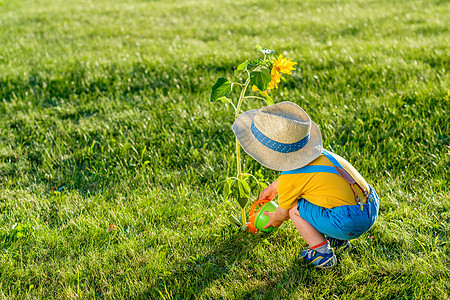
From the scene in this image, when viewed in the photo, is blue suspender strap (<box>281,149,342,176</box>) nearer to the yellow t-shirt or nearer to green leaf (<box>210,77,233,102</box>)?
the yellow t-shirt

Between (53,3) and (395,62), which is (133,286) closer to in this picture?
(395,62)

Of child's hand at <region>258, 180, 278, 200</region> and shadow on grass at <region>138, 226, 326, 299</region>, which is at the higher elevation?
child's hand at <region>258, 180, 278, 200</region>

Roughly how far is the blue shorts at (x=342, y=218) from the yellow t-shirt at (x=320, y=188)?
0.14 feet

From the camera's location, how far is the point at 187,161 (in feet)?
13.1

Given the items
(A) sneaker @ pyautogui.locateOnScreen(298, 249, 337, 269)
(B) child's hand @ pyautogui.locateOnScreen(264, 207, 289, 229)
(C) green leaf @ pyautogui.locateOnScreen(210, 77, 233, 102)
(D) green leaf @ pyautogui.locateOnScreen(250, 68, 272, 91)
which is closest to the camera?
(D) green leaf @ pyautogui.locateOnScreen(250, 68, 272, 91)

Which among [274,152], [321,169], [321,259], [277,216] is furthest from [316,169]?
[321,259]

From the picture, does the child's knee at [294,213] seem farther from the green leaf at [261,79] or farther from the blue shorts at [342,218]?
the green leaf at [261,79]

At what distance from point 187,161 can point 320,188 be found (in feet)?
5.70

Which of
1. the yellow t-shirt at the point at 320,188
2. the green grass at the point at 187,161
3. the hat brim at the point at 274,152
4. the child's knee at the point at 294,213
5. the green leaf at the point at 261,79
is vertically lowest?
the green grass at the point at 187,161

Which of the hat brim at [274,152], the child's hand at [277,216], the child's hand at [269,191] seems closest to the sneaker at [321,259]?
the child's hand at [277,216]

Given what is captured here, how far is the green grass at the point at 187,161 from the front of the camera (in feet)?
8.86

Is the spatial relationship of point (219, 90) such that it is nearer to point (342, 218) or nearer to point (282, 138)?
point (282, 138)

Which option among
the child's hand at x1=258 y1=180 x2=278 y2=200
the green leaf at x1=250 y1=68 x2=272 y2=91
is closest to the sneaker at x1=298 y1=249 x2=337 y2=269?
the child's hand at x1=258 y1=180 x2=278 y2=200

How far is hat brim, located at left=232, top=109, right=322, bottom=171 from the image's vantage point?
253cm
